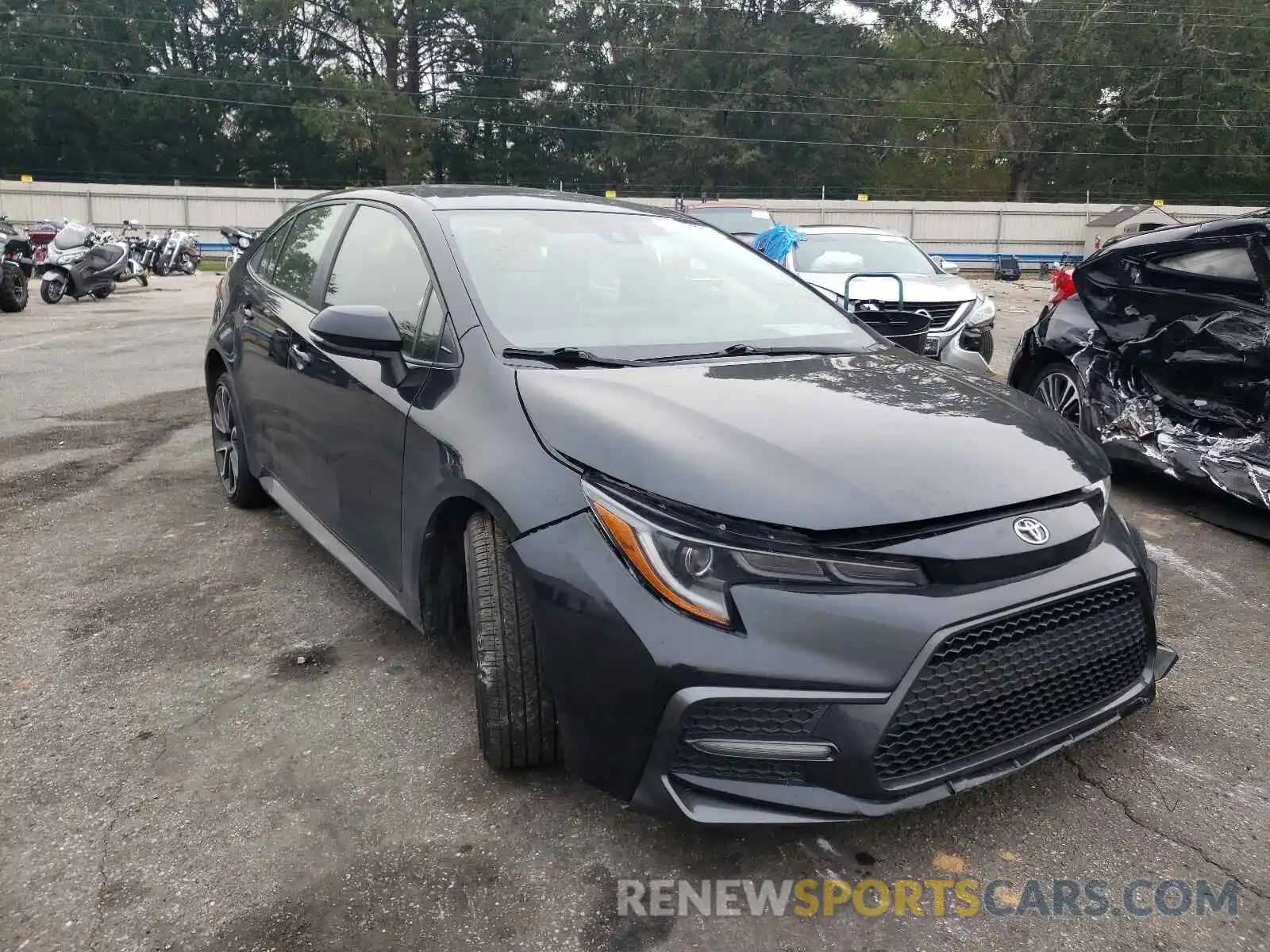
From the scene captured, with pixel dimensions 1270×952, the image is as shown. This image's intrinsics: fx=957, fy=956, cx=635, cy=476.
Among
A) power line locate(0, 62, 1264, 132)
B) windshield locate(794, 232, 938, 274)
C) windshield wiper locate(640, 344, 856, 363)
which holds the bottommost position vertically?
windshield wiper locate(640, 344, 856, 363)

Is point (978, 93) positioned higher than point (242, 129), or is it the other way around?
point (978, 93)

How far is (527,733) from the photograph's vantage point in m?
2.34

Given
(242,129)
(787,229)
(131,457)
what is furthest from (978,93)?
(131,457)

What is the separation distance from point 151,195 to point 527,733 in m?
35.1

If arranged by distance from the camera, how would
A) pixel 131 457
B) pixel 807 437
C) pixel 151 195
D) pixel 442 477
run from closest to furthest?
pixel 807 437 < pixel 442 477 < pixel 131 457 < pixel 151 195

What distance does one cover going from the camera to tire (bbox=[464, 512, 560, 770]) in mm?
2270

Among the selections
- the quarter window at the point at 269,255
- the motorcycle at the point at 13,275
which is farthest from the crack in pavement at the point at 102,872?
the motorcycle at the point at 13,275

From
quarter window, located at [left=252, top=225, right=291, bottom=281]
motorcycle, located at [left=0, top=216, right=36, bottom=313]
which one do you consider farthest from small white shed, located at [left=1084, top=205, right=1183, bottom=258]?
quarter window, located at [left=252, top=225, right=291, bottom=281]

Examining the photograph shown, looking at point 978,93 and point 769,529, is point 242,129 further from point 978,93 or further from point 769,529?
point 769,529

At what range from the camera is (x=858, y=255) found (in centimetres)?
960

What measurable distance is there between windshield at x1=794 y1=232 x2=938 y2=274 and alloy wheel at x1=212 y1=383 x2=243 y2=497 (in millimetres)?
5938

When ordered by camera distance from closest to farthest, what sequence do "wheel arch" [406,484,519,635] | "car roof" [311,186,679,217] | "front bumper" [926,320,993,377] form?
"wheel arch" [406,484,519,635] < "car roof" [311,186,679,217] < "front bumper" [926,320,993,377]

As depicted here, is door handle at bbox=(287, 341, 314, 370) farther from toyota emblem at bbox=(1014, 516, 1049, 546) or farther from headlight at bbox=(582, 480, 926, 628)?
toyota emblem at bbox=(1014, 516, 1049, 546)

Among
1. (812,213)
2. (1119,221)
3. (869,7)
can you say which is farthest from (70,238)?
(869,7)
